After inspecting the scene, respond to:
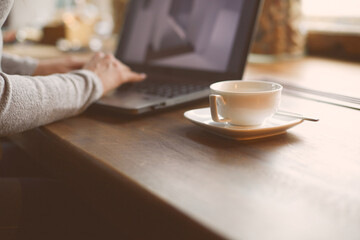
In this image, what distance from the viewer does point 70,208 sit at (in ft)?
2.23

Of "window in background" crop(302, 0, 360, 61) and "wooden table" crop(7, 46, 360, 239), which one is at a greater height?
"window in background" crop(302, 0, 360, 61)

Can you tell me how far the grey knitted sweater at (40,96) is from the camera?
0.54 meters

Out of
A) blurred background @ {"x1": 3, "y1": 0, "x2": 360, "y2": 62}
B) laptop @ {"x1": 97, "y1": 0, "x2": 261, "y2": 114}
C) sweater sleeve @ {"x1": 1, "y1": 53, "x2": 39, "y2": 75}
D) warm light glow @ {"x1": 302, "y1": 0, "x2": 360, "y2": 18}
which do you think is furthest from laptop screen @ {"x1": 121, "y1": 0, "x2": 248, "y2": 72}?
warm light glow @ {"x1": 302, "y1": 0, "x2": 360, "y2": 18}

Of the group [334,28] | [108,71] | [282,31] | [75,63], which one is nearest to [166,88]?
[108,71]

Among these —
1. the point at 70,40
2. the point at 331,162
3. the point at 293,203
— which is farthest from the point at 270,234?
the point at 70,40

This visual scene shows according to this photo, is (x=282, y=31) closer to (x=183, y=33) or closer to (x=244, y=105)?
(x=183, y=33)

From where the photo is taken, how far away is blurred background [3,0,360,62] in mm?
1376

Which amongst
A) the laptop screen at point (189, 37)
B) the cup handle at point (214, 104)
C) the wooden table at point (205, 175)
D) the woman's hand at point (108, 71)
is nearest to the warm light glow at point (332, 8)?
the laptop screen at point (189, 37)

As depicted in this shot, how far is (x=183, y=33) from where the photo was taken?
91 cm

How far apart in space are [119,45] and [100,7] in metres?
1.62

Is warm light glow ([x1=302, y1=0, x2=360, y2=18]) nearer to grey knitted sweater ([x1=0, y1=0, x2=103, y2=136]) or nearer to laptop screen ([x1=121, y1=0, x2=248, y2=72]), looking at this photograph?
laptop screen ([x1=121, y1=0, x2=248, y2=72])

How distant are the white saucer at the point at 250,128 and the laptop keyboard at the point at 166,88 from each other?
17 centimetres

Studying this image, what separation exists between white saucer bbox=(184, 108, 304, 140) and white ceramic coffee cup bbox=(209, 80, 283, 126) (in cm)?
1

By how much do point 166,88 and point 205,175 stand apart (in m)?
0.39
